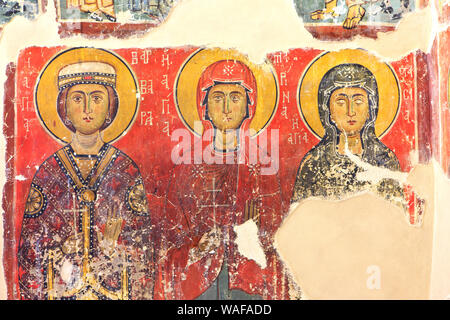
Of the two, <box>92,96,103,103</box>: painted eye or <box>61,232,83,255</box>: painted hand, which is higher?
<box>92,96,103,103</box>: painted eye

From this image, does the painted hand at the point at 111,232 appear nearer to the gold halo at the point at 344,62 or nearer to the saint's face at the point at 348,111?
the gold halo at the point at 344,62

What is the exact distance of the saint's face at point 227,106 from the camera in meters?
3.95

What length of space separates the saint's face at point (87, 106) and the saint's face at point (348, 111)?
1.65 m

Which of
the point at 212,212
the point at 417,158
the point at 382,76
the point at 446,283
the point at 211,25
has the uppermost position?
the point at 211,25

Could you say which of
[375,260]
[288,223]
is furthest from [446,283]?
[288,223]

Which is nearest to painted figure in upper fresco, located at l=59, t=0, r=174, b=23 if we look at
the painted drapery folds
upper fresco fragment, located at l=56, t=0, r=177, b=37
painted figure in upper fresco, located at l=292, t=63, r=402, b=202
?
upper fresco fragment, located at l=56, t=0, r=177, b=37

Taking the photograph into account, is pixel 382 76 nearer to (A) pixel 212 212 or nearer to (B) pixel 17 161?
(A) pixel 212 212

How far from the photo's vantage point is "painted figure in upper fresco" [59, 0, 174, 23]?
12.8 feet

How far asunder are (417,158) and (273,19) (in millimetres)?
1449

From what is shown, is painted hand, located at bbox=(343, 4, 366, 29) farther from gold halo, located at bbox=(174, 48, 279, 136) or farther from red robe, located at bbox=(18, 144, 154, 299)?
red robe, located at bbox=(18, 144, 154, 299)

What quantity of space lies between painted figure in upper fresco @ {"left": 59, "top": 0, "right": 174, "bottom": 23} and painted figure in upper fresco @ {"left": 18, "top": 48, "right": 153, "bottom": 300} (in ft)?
0.86

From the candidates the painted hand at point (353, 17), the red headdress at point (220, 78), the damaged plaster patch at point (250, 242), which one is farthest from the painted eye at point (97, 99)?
the painted hand at point (353, 17)

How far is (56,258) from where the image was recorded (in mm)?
3848

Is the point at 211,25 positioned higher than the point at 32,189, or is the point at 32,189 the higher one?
the point at 211,25
